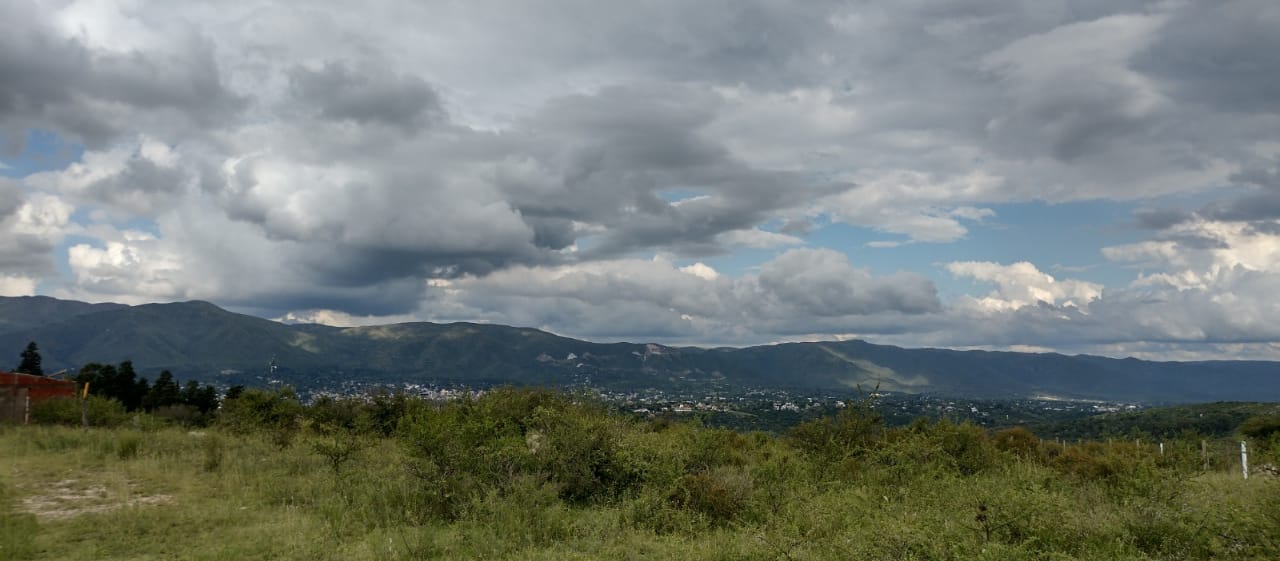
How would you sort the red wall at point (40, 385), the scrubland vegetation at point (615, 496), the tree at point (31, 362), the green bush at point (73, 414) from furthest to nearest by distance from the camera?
the tree at point (31, 362)
the red wall at point (40, 385)
the green bush at point (73, 414)
the scrubland vegetation at point (615, 496)

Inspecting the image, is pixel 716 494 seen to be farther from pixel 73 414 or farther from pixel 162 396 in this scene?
pixel 162 396

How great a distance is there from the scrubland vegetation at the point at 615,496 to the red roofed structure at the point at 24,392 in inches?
603

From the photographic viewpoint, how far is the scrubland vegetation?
11.7 meters

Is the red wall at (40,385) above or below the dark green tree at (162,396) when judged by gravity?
above

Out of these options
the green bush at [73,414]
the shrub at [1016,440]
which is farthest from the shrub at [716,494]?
the green bush at [73,414]

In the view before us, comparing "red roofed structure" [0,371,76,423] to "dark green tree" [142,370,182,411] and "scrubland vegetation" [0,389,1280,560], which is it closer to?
"dark green tree" [142,370,182,411]

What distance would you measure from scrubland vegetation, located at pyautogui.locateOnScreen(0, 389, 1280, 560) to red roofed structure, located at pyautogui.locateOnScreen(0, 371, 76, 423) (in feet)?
50.2

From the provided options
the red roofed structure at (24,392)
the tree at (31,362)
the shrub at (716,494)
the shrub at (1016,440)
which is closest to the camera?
the shrub at (716,494)

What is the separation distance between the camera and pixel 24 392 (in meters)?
41.4

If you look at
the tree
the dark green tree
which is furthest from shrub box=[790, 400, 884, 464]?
the tree

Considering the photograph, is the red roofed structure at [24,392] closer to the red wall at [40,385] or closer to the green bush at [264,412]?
the red wall at [40,385]

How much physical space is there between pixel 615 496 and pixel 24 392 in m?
43.6

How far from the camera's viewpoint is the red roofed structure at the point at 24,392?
1513 inches

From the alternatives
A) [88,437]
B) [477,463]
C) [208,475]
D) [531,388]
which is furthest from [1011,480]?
[88,437]
